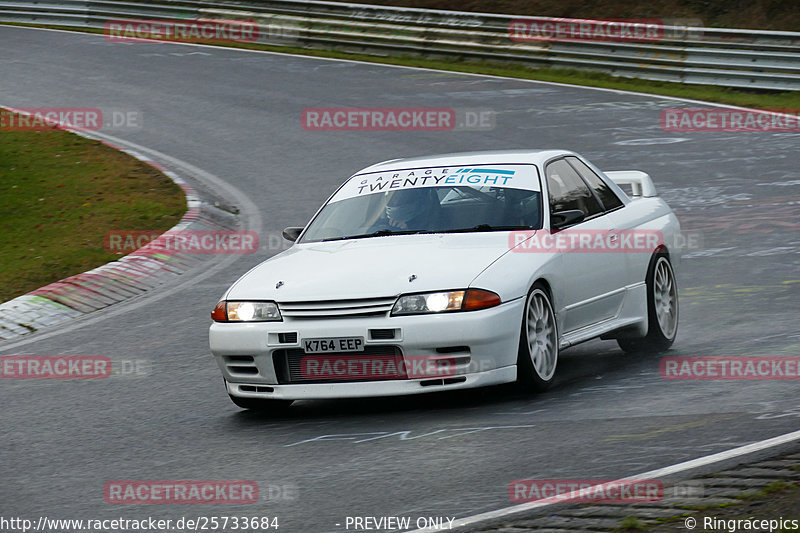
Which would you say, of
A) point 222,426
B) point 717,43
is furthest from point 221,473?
point 717,43

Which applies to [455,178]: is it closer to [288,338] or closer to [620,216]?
[620,216]

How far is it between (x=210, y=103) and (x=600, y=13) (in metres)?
10.6

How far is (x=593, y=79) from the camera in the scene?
2475 centimetres

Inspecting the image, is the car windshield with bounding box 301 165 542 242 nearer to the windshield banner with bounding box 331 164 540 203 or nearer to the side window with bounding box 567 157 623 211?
the windshield banner with bounding box 331 164 540 203

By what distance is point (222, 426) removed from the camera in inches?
290

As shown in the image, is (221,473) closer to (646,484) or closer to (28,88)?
(646,484)

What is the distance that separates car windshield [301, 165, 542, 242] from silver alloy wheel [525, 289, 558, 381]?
0.62 metres

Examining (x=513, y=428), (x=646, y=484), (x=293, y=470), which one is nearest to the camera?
(x=646, y=484)

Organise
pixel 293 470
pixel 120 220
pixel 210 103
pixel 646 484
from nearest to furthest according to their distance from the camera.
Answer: pixel 646 484
pixel 293 470
pixel 120 220
pixel 210 103

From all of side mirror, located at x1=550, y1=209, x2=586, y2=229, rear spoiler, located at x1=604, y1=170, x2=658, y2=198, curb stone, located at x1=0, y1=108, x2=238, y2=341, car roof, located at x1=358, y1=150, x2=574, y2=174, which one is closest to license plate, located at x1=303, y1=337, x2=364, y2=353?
side mirror, located at x1=550, y1=209, x2=586, y2=229

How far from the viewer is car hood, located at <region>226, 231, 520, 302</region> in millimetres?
7109

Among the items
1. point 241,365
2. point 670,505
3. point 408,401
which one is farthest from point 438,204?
point 670,505

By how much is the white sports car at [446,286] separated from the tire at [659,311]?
0.05ft

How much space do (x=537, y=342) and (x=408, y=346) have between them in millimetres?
918
